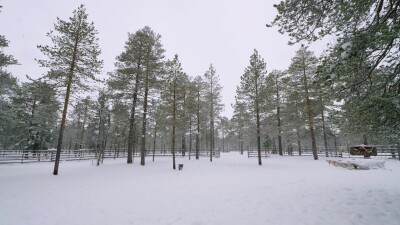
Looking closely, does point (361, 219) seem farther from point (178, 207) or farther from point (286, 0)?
point (286, 0)

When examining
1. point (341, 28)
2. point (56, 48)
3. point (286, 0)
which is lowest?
point (341, 28)

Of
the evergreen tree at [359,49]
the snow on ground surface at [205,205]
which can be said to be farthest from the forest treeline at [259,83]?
the snow on ground surface at [205,205]

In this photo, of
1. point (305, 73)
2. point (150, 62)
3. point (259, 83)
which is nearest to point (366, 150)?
point (305, 73)

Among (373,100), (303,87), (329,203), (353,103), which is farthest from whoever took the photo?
(303,87)

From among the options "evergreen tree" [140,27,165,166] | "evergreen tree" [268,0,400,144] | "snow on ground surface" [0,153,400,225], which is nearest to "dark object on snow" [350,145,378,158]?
"snow on ground surface" [0,153,400,225]

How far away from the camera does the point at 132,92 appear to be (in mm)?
21172

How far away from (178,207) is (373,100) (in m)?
6.45

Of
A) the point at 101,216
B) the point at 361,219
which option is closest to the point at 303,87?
the point at 361,219

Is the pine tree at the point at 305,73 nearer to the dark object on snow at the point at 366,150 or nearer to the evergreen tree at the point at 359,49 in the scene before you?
the dark object on snow at the point at 366,150

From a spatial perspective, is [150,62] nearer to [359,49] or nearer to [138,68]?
[138,68]

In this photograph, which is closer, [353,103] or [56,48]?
[353,103]

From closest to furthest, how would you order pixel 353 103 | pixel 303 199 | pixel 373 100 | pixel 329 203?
pixel 373 100 → pixel 353 103 → pixel 329 203 → pixel 303 199

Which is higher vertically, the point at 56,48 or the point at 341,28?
the point at 56,48

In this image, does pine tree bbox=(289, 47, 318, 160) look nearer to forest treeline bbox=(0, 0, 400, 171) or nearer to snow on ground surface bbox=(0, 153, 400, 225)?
forest treeline bbox=(0, 0, 400, 171)
